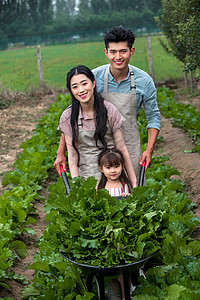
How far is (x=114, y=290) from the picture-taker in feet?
11.5

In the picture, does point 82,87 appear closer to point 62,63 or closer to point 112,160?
point 112,160

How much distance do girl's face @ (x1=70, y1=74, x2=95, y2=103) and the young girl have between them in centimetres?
50

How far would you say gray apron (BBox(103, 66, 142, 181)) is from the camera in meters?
4.22

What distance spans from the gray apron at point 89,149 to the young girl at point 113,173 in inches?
2.9

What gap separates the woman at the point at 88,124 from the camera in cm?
383

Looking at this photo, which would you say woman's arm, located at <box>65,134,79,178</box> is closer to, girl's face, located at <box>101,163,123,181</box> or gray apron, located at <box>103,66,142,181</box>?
girl's face, located at <box>101,163,123,181</box>

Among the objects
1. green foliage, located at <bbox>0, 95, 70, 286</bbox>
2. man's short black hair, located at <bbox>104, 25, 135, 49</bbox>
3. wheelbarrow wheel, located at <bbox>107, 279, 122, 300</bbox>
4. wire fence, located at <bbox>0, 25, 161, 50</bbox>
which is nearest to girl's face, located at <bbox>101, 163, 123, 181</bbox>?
wheelbarrow wheel, located at <bbox>107, 279, 122, 300</bbox>

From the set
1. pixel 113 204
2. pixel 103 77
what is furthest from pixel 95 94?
pixel 113 204

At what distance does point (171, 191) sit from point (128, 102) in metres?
2.11

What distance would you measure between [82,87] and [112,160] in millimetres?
673

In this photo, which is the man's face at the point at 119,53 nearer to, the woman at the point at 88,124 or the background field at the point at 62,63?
the woman at the point at 88,124

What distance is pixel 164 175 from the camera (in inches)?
269

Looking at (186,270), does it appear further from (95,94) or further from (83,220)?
(95,94)

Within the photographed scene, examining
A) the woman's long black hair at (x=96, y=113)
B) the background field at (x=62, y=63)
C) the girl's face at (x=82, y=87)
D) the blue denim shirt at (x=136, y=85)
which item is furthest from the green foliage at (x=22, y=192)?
the background field at (x=62, y=63)
